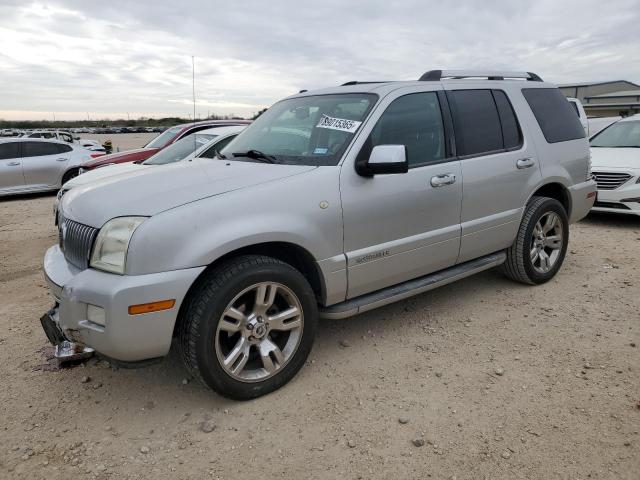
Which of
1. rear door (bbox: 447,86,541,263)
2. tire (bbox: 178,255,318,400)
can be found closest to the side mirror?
tire (bbox: 178,255,318,400)

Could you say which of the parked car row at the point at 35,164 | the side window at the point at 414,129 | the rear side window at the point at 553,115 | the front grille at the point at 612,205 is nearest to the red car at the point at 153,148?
the parked car row at the point at 35,164

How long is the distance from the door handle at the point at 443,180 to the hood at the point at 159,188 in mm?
985

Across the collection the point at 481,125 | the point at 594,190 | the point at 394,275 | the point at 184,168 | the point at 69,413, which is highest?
the point at 481,125

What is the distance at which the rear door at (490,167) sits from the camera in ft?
12.8

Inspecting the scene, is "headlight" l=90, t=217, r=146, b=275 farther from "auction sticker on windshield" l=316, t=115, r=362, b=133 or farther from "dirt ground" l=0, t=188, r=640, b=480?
"auction sticker on windshield" l=316, t=115, r=362, b=133

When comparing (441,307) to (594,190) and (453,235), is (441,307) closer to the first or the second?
(453,235)

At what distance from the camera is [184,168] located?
350 centimetres

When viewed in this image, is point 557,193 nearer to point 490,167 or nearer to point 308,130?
point 490,167

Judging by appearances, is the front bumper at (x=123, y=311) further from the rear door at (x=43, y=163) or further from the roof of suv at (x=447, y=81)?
the rear door at (x=43, y=163)

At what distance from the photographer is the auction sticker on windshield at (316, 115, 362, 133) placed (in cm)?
338

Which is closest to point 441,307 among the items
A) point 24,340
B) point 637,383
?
point 637,383

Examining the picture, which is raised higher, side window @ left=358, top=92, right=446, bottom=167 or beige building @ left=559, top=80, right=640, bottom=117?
beige building @ left=559, top=80, right=640, bottom=117

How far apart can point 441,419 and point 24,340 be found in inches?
123

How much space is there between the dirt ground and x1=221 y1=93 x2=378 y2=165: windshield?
1408 millimetres
